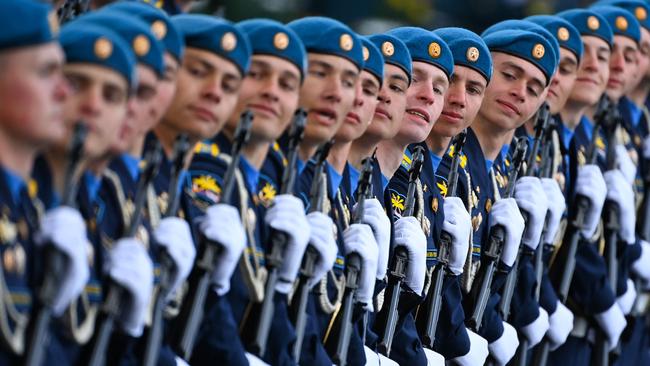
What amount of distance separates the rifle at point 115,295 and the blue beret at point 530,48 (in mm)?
4057

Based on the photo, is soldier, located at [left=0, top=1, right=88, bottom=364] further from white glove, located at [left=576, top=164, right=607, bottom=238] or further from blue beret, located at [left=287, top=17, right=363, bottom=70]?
white glove, located at [left=576, top=164, right=607, bottom=238]

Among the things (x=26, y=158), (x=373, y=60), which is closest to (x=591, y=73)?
(x=373, y=60)

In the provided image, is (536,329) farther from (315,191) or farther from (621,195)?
(315,191)

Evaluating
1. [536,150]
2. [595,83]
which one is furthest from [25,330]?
[595,83]

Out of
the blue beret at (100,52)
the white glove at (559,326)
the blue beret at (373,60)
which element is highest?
the blue beret at (100,52)

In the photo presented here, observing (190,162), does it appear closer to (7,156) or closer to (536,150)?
(7,156)

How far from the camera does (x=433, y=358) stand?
419 inches

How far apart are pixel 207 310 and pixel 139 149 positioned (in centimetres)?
81

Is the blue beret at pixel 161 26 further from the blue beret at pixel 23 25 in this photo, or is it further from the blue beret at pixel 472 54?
the blue beret at pixel 472 54

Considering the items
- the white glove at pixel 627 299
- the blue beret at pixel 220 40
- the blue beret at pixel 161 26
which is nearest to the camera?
the blue beret at pixel 161 26

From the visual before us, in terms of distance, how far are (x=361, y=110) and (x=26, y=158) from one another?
104 inches

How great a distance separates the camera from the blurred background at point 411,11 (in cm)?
1923

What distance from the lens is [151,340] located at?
781 cm

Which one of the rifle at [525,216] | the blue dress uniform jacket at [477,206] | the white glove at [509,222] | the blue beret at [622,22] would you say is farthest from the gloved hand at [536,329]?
the blue beret at [622,22]
